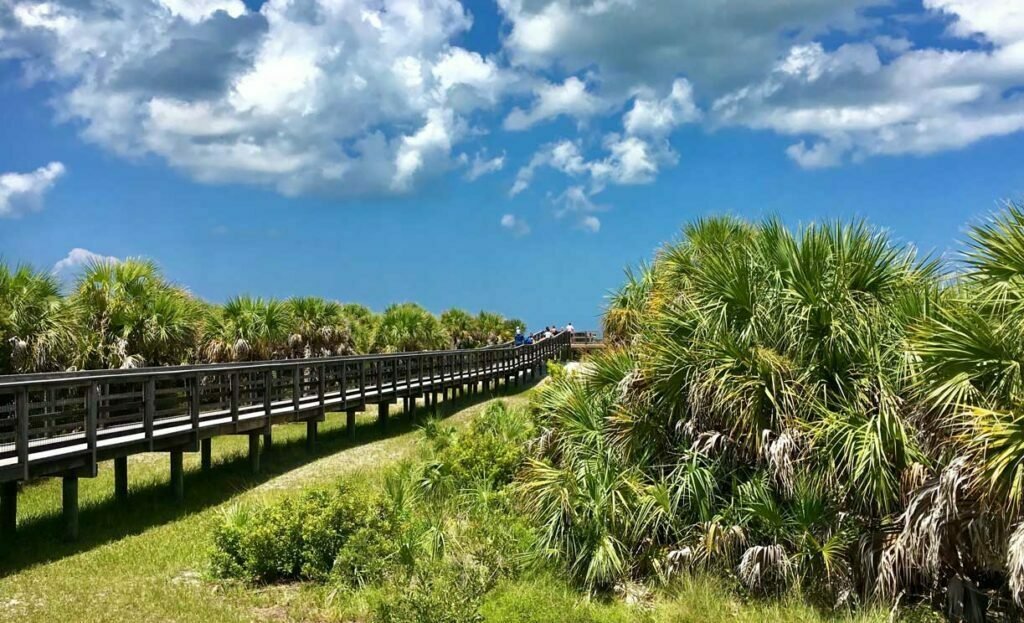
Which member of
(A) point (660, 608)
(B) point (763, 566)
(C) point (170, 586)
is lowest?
(A) point (660, 608)

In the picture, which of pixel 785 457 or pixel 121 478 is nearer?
pixel 785 457

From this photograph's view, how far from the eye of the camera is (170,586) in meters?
9.56

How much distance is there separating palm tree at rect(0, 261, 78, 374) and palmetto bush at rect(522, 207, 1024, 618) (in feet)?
36.8

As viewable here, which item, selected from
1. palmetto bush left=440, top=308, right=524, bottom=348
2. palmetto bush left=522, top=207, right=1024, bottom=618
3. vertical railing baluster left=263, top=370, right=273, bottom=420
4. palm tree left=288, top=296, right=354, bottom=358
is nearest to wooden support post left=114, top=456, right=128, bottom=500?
vertical railing baluster left=263, top=370, right=273, bottom=420

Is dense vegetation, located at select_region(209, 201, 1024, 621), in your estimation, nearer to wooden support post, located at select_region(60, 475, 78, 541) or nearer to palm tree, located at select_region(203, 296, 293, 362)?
wooden support post, located at select_region(60, 475, 78, 541)

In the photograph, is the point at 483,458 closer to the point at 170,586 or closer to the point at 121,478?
the point at 170,586

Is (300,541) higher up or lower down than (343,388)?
lower down

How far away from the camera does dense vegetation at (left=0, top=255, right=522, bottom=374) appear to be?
1691 cm

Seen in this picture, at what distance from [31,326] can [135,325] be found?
9.83 ft

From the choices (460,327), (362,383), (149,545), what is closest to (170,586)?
(149,545)

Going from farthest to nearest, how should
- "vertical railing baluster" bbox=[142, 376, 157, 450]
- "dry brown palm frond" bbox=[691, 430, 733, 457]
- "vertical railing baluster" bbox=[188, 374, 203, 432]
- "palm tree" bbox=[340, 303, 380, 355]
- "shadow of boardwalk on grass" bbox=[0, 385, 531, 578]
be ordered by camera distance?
"palm tree" bbox=[340, 303, 380, 355], "vertical railing baluster" bbox=[188, 374, 203, 432], "vertical railing baluster" bbox=[142, 376, 157, 450], "shadow of boardwalk on grass" bbox=[0, 385, 531, 578], "dry brown palm frond" bbox=[691, 430, 733, 457]

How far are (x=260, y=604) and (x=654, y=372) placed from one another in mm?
5225

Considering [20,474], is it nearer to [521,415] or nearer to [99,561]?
[99,561]

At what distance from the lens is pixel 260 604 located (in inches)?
364
